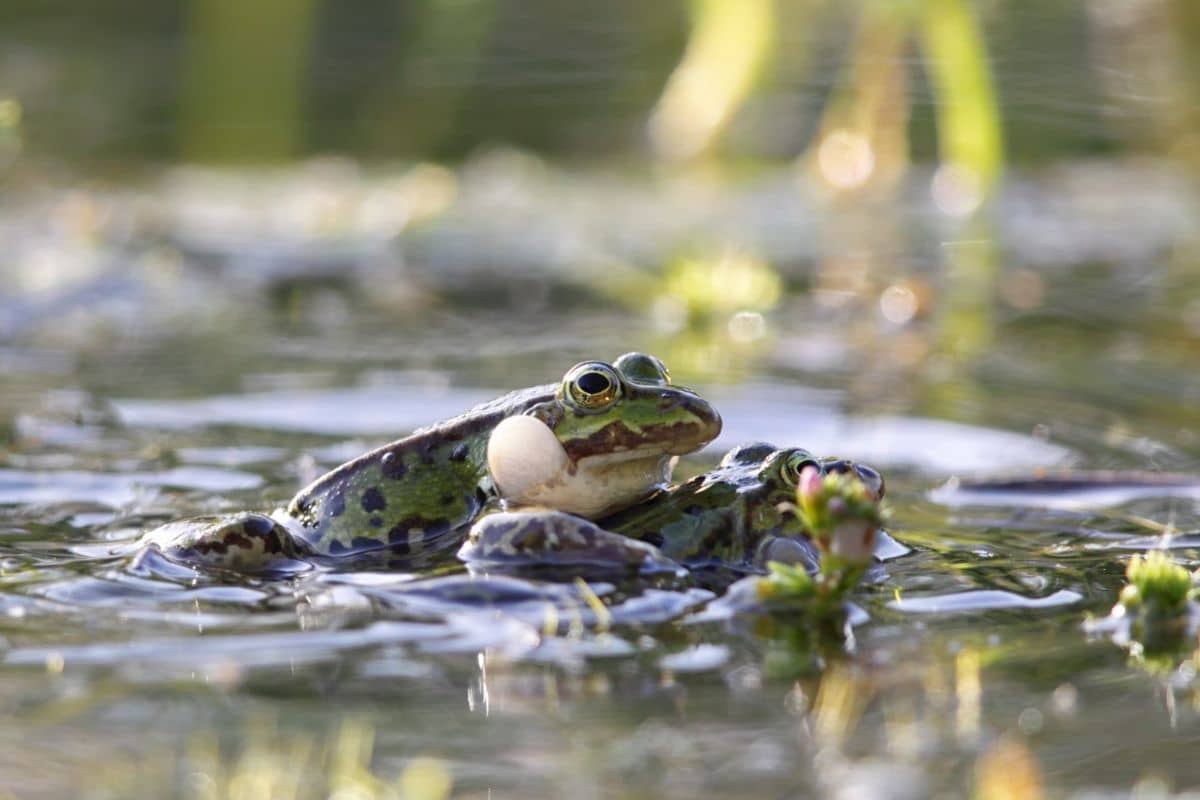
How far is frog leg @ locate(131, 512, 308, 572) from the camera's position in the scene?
3918 mm

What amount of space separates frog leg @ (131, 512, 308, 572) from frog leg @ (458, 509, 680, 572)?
0.52 metres

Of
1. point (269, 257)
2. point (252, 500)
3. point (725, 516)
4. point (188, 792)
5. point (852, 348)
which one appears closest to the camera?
point (188, 792)

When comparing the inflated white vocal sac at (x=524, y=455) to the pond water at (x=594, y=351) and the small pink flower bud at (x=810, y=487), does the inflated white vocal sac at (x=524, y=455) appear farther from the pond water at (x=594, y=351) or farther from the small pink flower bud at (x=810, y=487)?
the small pink flower bud at (x=810, y=487)

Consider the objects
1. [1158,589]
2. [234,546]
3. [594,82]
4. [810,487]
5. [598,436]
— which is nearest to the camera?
[810,487]

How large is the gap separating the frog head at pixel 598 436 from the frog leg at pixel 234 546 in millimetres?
526

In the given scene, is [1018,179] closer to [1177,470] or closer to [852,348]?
[852,348]

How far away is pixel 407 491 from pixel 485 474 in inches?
7.8

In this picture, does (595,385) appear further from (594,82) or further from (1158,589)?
(594,82)

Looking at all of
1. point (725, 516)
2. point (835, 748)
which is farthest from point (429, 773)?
point (725, 516)

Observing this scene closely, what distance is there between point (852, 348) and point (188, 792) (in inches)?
200

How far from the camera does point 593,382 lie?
3.80 meters

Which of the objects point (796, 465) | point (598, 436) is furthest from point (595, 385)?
point (796, 465)

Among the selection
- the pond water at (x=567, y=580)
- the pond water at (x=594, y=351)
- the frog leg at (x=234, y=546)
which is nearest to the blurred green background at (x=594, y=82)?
the pond water at (x=594, y=351)

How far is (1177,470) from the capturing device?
5160 mm
